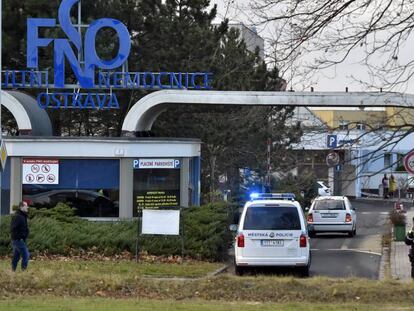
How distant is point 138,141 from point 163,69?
11.1 meters

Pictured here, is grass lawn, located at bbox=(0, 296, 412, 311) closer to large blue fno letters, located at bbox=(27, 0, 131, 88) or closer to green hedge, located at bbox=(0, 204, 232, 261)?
green hedge, located at bbox=(0, 204, 232, 261)

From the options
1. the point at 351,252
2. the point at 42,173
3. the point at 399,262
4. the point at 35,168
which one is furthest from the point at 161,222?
the point at 351,252

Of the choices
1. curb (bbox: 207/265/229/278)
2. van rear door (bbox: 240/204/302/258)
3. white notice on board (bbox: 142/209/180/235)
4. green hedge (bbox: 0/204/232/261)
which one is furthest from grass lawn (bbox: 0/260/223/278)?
van rear door (bbox: 240/204/302/258)

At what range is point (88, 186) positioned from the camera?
22.9 metres

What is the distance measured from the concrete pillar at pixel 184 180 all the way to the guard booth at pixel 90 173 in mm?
426

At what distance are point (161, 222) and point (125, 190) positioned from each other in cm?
283

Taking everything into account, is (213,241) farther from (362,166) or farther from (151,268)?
(362,166)

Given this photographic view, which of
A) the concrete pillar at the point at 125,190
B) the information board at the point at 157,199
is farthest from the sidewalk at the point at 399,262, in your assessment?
the concrete pillar at the point at 125,190

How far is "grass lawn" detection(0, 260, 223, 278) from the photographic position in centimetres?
1759

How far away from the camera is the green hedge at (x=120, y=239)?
67.3ft

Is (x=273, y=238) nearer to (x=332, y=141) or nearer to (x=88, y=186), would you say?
(x=332, y=141)

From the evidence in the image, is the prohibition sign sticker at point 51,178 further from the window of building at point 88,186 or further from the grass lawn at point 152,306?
the grass lawn at point 152,306

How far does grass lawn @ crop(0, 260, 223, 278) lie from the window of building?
3.34 metres

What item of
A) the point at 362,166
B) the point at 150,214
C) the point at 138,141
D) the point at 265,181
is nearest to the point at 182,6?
the point at 265,181
